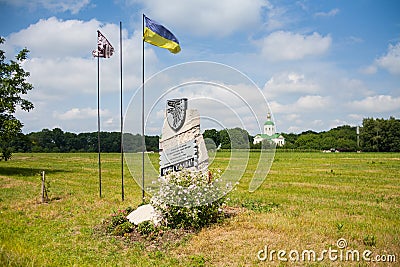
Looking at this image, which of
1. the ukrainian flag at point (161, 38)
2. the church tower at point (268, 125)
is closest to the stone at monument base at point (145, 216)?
the church tower at point (268, 125)

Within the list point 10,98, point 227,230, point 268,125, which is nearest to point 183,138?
point 268,125

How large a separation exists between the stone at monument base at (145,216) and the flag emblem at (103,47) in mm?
6390

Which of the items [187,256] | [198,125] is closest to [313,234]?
[187,256]

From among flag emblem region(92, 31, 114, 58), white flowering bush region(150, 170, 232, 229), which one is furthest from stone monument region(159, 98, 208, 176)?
flag emblem region(92, 31, 114, 58)

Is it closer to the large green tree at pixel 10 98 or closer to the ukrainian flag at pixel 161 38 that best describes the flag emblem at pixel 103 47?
the ukrainian flag at pixel 161 38

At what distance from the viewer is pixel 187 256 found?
715 cm

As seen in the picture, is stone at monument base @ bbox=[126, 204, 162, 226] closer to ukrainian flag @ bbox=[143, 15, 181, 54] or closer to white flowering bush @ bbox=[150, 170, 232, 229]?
white flowering bush @ bbox=[150, 170, 232, 229]

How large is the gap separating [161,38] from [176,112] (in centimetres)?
243

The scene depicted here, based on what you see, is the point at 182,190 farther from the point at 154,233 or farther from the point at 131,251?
the point at 131,251

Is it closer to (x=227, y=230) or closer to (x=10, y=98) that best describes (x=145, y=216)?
(x=227, y=230)

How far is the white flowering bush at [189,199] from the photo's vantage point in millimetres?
8602

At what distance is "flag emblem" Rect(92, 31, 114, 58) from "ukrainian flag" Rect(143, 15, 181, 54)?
2769 millimetres

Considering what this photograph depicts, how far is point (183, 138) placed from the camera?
10.5 m

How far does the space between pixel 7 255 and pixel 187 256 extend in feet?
10.5
